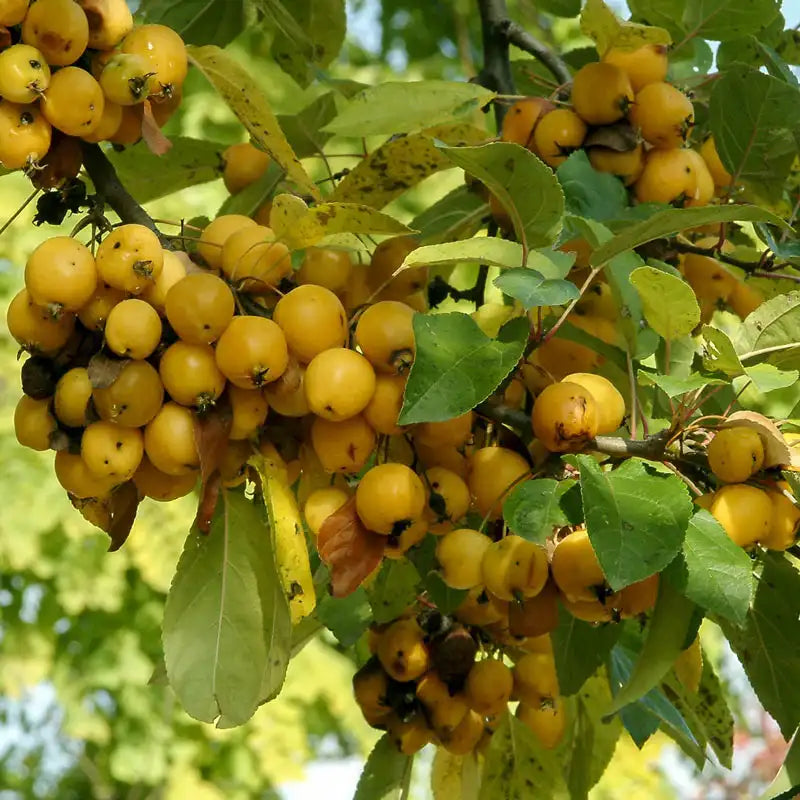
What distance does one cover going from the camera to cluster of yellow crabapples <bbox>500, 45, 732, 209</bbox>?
1.17 meters

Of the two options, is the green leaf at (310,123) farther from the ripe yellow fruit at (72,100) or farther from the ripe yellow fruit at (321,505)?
the ripe yellow fruit at (321,505)

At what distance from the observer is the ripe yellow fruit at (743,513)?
851mm

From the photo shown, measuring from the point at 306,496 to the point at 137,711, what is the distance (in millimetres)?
3488

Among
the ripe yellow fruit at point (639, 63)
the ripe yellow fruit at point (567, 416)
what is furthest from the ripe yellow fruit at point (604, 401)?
the ripe yellow fruit at point (639, 63)

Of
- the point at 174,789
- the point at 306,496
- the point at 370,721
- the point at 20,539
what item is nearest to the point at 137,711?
the point at 174,789

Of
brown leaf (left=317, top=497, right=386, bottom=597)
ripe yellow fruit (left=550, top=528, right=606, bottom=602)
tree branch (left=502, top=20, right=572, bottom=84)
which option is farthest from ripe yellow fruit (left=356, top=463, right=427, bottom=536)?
tree branch (left=502, top=20, right=572, bottom=84)

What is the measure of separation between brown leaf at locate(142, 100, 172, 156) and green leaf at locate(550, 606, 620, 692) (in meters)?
0.58

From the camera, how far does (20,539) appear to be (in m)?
3.84

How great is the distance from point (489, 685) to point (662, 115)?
648 mm

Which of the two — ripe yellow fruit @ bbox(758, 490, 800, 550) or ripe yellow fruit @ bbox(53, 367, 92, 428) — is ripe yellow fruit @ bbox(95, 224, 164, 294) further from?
ripe yellow fruit @ bbox(758, 490, 800, 550)

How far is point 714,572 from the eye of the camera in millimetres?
791

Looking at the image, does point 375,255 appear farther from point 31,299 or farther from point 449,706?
point 449,706

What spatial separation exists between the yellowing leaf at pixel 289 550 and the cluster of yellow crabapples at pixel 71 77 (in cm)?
35

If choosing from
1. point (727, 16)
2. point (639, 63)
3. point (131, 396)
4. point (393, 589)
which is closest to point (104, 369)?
point (131, 396)
